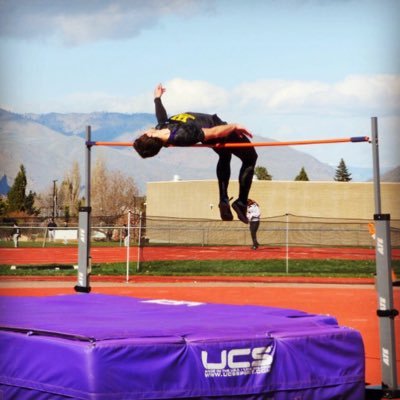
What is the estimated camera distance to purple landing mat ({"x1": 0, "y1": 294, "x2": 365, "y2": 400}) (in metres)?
4.56

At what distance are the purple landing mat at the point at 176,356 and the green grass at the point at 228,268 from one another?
1338cm

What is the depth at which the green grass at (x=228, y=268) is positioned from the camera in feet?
63.3

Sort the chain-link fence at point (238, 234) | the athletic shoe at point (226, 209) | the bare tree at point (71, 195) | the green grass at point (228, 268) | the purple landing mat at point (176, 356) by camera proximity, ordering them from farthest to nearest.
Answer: the bare tree at point (71, 195) < the chain-link fence at point (238, 234) < the green grass at point (228, 268) < the athletic shoe at point (226, 209) < the purple landing mat at point (176, 356)

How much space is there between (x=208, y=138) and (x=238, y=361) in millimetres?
1927

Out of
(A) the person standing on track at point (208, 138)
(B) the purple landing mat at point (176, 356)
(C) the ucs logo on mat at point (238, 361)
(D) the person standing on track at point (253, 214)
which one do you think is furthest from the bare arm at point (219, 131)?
(C) the ucs logo on mat at point (238, 361)

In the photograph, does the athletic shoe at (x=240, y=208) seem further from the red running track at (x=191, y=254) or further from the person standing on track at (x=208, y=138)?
the red running track at (x=191, y=254)

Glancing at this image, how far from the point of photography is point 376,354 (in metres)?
8.44

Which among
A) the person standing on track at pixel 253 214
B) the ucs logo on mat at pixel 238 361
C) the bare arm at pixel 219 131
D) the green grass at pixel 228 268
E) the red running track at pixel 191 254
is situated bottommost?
the ucs logo on mat at pixel 238 361

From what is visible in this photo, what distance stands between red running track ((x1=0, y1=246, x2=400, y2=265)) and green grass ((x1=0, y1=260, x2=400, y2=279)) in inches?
50.8

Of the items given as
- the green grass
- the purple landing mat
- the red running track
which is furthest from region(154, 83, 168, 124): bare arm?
the red running track

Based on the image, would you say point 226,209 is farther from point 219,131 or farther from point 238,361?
point 238,361

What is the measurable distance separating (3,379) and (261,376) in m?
1.53

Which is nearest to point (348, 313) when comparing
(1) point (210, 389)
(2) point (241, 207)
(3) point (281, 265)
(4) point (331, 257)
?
(2) point (241, 207)

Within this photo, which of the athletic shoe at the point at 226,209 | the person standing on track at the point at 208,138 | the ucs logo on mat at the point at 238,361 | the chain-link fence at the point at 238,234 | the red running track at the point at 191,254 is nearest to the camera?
the ucs logo on mat at the point at 238,361
